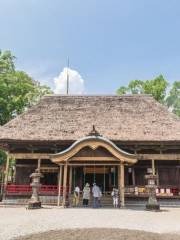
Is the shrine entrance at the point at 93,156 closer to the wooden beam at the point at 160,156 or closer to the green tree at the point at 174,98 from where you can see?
the wooden beam at the point at 160,156

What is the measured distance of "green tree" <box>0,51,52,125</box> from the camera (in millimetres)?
28328

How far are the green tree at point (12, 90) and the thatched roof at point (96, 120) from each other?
8310 millimetres

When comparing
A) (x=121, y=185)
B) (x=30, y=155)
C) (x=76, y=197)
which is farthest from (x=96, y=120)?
(x=76, y=197)

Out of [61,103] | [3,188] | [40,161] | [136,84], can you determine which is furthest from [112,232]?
[136,84]

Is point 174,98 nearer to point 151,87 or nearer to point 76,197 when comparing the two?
point 151,87

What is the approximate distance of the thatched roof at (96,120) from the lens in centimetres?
1659

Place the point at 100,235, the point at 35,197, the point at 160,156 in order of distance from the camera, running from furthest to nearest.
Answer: the point at 160,156, the point at 35,197, the point at 100,235

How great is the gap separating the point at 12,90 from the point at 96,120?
1383 centimetres

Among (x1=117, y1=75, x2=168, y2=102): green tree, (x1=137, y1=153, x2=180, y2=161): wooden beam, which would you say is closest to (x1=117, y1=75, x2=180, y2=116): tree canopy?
(x1=117, y1=75, x2=168, y2=102): green tree

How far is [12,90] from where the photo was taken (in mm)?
28984

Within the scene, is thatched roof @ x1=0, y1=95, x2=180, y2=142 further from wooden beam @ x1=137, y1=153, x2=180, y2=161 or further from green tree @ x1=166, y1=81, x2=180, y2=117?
green tree @ x1=166, y1=81, x2=180, y2=117

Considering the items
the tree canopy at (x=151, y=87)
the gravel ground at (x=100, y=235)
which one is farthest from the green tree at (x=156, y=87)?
the gravel ground at (x=100, y=235)

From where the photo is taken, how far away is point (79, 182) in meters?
17.5

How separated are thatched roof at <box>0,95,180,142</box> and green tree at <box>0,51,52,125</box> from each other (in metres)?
8.31
